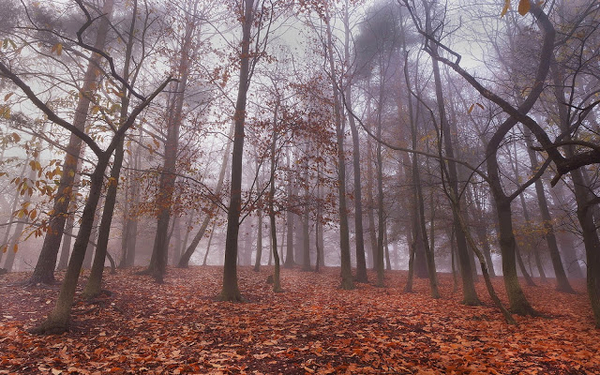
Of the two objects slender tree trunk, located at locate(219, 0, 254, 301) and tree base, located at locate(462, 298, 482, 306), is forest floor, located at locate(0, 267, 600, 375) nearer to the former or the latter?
tree base, located at locate(462, 298, 482, 306)

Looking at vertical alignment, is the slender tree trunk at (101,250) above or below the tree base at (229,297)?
above

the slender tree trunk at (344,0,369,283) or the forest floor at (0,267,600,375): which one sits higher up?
the slender tree trunk at (344,0,369,283)

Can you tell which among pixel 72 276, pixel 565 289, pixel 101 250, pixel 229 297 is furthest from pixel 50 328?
pixel 565 289

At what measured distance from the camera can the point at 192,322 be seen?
20.5 ft

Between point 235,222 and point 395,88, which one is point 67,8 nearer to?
point 235,222

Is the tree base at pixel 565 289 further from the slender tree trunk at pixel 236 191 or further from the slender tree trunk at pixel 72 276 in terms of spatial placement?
the slender tree trunk at pixel 72 276

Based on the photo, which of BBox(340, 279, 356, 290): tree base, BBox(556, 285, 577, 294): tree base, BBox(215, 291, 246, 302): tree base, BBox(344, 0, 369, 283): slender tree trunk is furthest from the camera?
BBox(344, 0, 369, 283): slender tree trunk

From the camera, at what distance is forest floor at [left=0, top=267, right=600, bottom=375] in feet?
13.8

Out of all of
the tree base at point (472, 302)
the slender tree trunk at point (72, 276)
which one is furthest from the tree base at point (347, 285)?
the slender tree trunk at point (72, 276)

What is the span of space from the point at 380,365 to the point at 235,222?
5743mm

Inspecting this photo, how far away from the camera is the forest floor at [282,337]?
4.20 meters

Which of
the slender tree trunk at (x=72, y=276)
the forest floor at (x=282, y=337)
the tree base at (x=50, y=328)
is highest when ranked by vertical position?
the slender tree trunk at (x=72, y=276)

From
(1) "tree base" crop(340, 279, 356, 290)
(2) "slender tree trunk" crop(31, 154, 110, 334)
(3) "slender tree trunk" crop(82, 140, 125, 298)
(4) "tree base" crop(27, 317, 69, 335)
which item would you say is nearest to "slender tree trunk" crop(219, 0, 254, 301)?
(3) "slender tree trunk" crop(82, 140, 125, 298)

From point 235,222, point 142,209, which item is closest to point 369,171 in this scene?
point 235,222
